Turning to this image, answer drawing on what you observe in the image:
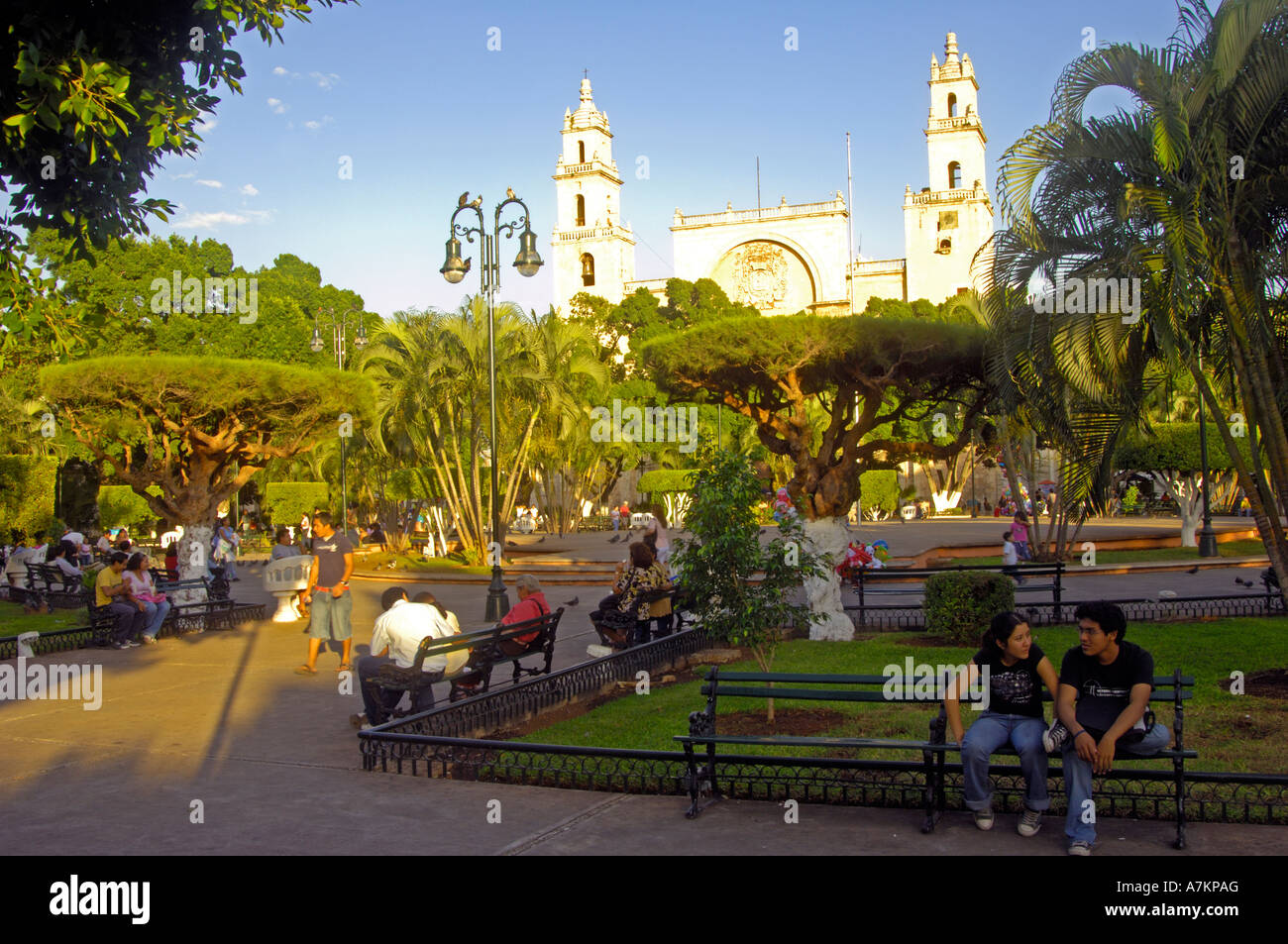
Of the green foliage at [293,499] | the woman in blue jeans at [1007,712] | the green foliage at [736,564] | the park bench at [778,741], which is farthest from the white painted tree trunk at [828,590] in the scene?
the green foliage at [293,499]

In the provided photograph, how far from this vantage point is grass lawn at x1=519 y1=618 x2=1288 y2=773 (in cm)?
698

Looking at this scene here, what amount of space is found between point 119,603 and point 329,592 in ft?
10.5

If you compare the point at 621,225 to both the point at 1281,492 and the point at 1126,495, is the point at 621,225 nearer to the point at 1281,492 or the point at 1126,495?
the point at 1126,495

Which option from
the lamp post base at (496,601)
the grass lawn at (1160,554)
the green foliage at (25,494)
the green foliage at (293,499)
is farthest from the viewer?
the green foliage at (293,499)

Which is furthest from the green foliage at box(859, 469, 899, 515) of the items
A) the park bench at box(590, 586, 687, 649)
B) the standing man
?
the standing man

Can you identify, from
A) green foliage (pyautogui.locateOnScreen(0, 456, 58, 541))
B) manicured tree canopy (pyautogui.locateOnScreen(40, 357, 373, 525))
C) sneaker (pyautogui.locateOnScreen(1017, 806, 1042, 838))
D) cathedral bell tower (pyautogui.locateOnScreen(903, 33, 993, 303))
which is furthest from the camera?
cathedral bell tower (pyautogui.locateOnScreen(903, 33, 993, 303))

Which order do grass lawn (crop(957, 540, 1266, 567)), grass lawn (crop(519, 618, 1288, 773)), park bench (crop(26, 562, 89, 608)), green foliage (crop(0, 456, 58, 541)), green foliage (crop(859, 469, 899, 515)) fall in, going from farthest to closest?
green foliage (crop(859, 469, 899, 515)), green foliage (crop(0, 456, 58, 541)), grass lawn (crop(957, 540, 1266, 567)), park bench (crop(26, 562, 89, 608)), grass lawn (crop(519, 618, 1288, 773))

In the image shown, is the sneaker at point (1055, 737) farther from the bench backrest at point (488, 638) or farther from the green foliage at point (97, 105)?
the green foliage at point (97, 105)

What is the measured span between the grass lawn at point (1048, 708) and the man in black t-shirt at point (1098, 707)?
1.78 meters

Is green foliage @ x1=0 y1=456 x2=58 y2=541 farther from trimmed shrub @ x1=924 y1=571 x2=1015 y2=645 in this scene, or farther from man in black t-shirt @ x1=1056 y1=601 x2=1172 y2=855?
man in black t-shirt @ x1=1056 y1=601 x2=1172 y2=855

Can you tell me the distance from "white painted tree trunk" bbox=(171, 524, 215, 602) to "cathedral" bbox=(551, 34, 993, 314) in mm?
50573

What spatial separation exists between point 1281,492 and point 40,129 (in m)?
8.88

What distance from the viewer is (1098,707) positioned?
→ 5016 millimetres

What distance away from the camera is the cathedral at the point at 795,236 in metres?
65.6
